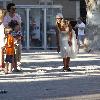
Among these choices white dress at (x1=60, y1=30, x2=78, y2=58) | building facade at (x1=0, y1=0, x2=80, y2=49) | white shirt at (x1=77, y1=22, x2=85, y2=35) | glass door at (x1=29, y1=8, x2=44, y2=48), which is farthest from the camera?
white shirt at (x1=77, y1=22, x2=85, y2=35)

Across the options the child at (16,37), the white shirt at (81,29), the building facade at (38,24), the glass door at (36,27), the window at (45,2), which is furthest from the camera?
the window at (45,2)

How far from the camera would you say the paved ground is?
12109 millimetres

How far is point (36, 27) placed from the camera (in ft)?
99.3

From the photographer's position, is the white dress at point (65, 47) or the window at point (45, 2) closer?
the white dress at point (65, 47)

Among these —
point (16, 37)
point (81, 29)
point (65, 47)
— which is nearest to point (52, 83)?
point (16, 37)

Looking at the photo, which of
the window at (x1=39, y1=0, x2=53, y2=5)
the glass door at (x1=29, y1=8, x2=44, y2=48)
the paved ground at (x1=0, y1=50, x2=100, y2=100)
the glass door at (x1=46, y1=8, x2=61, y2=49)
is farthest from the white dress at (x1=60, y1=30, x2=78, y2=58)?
the window at (x1=39, y1=0, x2=53, y2=5)

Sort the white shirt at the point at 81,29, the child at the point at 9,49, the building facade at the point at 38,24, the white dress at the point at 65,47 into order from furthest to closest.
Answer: the white shirt at the point at 81,29, the building facade at the point at 38,24, the white dress at the point at 65,47, the child at the point at 9,49

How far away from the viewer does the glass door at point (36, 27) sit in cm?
3016

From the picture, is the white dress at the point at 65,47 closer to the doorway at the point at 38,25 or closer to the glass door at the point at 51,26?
the doorway at the point at 38,25

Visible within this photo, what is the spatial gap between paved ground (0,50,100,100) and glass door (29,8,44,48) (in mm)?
10894

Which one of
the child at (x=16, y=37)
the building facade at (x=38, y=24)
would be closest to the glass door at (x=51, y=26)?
the building facade at (x=38, y=24)

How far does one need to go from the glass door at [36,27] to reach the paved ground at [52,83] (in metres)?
10.9

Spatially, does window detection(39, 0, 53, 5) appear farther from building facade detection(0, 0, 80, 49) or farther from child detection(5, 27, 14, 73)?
child detection(5, 27, 14, 73)

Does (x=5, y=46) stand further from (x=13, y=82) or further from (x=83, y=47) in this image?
(x=83, y=47)
